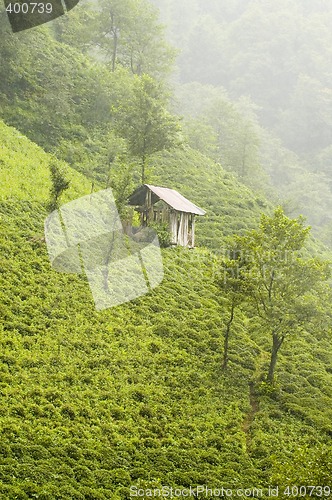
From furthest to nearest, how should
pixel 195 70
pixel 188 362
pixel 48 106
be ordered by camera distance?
pixel 195 70, pixel 48 106, pixel 188 362

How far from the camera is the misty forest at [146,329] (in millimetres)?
21109

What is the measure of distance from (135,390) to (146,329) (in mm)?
5963

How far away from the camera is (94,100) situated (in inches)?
2559

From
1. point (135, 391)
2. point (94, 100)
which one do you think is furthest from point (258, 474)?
point (94, 100)

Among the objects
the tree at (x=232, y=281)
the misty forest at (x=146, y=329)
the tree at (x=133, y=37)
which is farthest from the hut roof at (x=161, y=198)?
the tree at (x=133, y=37)

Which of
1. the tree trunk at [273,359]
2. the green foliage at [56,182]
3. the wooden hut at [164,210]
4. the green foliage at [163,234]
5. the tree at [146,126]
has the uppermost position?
the tree at [146,126]

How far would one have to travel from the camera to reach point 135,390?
26109 millimetres

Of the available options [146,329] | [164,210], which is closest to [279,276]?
[146,329]

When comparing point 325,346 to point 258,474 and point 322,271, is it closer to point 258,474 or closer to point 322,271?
point 322,271

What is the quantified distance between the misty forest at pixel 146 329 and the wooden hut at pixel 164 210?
0.63ft

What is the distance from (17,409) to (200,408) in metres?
9.29

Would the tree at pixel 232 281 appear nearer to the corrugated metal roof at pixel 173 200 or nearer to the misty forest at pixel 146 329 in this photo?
the misty forest at pixel 146 329

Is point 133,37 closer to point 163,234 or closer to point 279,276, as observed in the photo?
point 163,234

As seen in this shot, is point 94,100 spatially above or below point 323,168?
above
